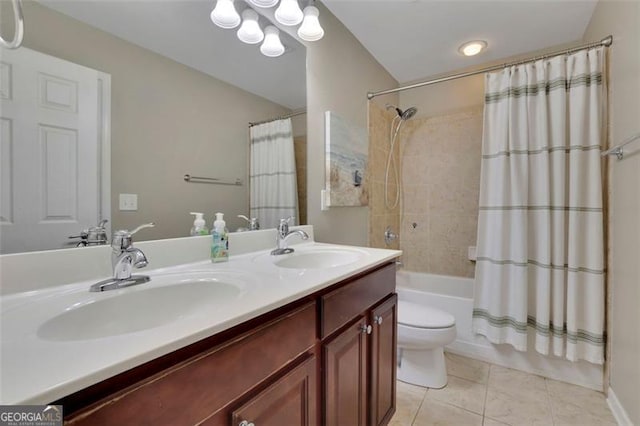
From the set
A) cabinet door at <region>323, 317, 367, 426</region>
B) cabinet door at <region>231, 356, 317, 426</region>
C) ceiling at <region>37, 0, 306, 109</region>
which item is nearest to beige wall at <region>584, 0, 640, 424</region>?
cabinet door at <region>323, 317, 367, 426</region>

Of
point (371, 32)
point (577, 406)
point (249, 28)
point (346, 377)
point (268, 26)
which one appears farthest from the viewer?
point (371, 32)

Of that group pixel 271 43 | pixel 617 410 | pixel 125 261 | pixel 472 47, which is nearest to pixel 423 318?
pixel 617 410

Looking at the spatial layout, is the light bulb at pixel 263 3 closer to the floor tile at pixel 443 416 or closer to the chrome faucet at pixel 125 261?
the chrome faucet at pixel 125 261

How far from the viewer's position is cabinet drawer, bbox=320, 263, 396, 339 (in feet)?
2.70

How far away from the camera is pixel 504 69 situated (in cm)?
Answer: 184

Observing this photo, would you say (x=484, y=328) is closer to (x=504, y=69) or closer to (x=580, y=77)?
(x=580, y=77)

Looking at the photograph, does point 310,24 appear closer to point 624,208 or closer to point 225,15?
point 225,15

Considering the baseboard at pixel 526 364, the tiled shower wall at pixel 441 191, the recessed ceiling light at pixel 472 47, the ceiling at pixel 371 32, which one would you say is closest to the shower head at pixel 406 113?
the tiled shower wall at pixel 441 191

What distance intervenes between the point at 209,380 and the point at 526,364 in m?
2.12

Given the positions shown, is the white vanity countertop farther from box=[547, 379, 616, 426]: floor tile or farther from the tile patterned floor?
box=[547, 379, 616, 426]: floor tile

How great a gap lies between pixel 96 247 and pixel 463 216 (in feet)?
7.99

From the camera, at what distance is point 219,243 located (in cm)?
103

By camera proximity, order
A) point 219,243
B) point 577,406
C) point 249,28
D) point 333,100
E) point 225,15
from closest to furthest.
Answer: point 219,243 → point 225,15 → point 249,28 → point 577,406 → point 333,100

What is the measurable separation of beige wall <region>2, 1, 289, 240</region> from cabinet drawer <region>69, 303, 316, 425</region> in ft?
1.90
